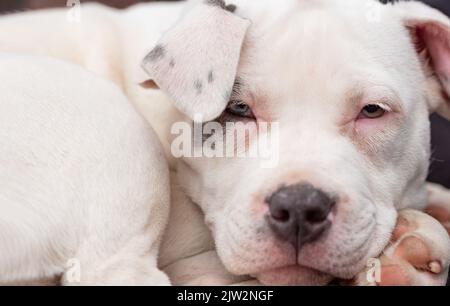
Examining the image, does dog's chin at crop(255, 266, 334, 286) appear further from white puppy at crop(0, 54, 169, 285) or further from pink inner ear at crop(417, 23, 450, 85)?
pink inner ear at crop(417, 23, 450, 85)

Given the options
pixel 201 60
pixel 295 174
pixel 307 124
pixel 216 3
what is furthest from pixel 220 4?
pixel 295 174

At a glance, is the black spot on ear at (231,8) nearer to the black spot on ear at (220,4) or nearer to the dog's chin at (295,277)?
the black spot on ear at (220,4)

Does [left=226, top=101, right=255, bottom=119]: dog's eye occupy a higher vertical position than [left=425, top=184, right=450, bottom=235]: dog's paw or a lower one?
higher

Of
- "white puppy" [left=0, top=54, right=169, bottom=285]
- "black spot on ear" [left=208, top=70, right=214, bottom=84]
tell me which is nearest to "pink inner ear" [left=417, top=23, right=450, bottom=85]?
"black spot on ear" [left=208, top=70, right=214, bottom=84]

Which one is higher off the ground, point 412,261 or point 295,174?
point 295,174

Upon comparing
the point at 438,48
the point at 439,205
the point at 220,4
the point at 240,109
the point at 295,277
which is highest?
the point at 220,4

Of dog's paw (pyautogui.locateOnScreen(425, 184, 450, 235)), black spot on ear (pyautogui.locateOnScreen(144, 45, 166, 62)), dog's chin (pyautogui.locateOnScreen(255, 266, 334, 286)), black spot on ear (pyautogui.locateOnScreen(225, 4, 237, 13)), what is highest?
black spot on ear (pyautogui.locateOnScreen(225, 4, 237, 13))

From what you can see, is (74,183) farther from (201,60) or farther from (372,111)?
(372,111)

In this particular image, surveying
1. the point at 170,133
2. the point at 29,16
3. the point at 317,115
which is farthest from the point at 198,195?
the point at 29,16
